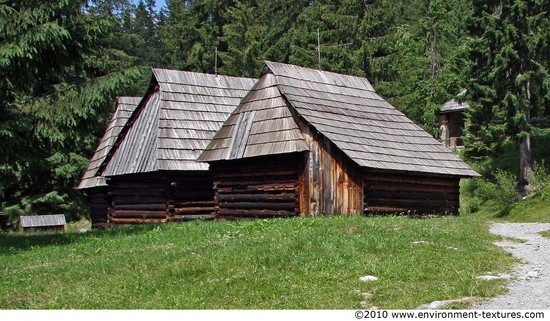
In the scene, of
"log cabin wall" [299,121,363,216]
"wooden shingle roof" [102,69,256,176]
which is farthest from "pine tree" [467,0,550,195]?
"wooden shingle roof" [102,69,256,176]

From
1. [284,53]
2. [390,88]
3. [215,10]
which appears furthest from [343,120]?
[215,10]

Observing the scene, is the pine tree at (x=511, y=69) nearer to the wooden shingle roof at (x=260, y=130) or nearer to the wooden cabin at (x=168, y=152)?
the wooden shingle roof at (x=260, y=130)

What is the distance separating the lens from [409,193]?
22906 millimetres

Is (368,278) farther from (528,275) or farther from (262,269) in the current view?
(528,275)

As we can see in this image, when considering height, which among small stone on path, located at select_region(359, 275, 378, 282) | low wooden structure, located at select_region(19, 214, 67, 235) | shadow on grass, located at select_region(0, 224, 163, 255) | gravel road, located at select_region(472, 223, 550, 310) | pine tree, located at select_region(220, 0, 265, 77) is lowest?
low wooden structure, located at select_region(19, 214, 67, 235)

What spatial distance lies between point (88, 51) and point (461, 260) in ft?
31.9

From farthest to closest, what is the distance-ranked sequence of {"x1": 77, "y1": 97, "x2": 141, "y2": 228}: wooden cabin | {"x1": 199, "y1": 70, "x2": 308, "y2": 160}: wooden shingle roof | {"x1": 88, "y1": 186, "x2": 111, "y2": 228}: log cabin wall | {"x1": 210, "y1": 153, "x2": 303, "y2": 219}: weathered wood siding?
{"x1": 88, "y1": 186, "x2": 111, "y2": 228}: log cabin wall, {"x1": 77, "y1": 97, "x2": 141, "y2": 228}: wooden cabin, {"x1": 210, "y1": 153, "x2": 303, "y2": 219}: weathered wood siding, {"x1": 199, "y1": 70, "x2": 308, "y2": 160}: wooden shingle roof

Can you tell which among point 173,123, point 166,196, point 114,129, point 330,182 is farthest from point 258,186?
point 114,129

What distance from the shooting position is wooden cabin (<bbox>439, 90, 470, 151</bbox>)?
41844 mm

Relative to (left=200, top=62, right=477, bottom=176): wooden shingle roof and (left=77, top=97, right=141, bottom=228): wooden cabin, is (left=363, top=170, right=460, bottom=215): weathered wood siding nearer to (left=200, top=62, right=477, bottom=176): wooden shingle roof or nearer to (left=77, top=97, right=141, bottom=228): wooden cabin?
(left=200, top=62, right=477, bottom=176): wooden shingle roof

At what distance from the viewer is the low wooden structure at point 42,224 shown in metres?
32.1

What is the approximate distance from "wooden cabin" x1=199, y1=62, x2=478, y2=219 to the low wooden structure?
489 inches

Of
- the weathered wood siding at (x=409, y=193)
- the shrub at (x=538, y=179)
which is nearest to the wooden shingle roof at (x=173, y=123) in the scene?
the weathered wood siding at (x=409, y=193)

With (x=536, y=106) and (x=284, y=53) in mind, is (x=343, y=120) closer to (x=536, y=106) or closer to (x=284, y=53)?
(x=536, y=106)
